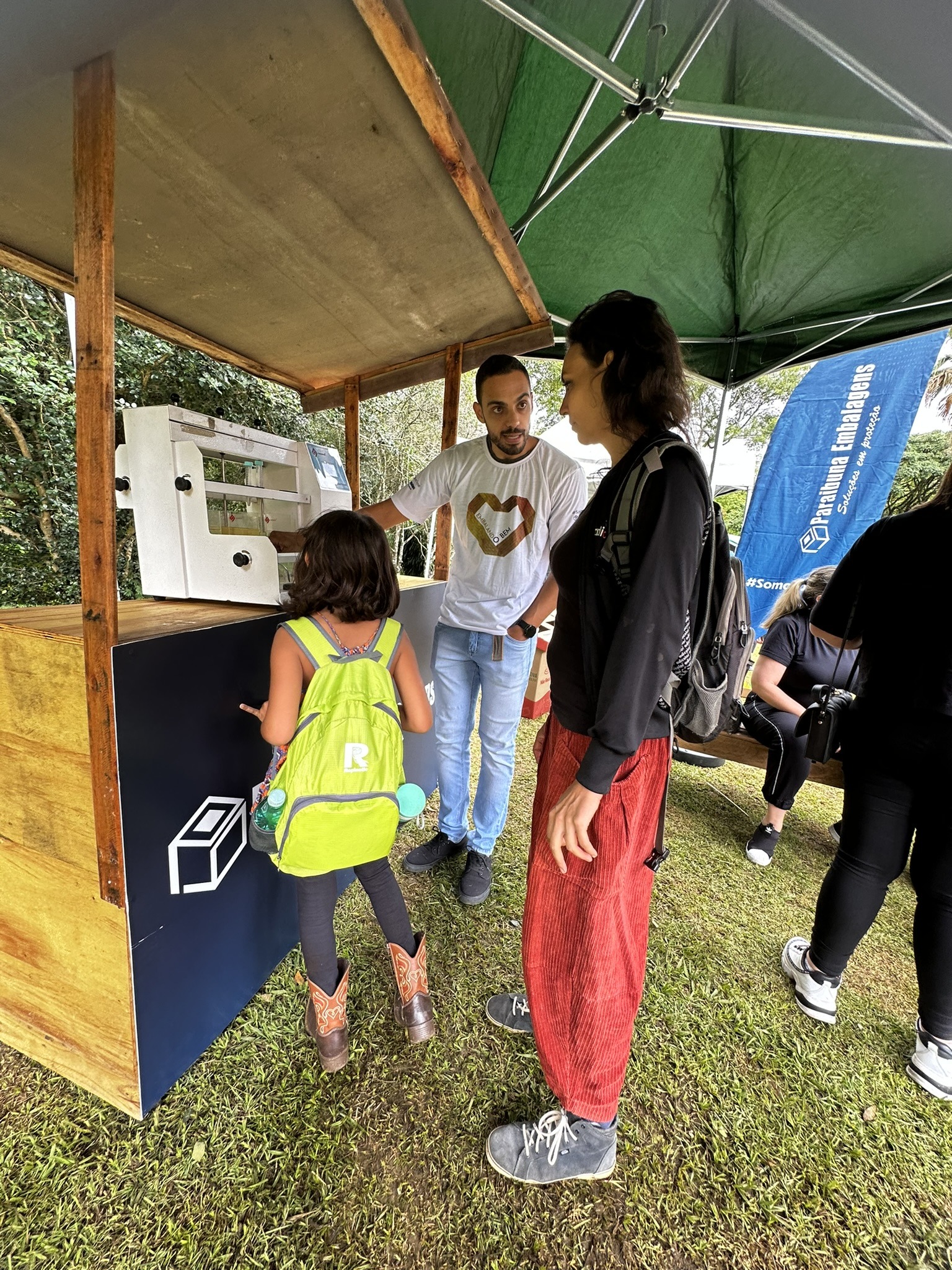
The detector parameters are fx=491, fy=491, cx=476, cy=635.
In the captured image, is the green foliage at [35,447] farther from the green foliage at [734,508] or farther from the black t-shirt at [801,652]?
the green foliage at [734,508]

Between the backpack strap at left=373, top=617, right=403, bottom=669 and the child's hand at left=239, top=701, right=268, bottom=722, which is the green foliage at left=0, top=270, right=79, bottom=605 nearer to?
the child's hand at left=239, top=701, right=268, bottom=722

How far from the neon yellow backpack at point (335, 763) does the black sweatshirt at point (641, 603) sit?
0.56m

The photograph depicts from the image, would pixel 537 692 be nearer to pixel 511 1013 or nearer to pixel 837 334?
pixel 511 1013

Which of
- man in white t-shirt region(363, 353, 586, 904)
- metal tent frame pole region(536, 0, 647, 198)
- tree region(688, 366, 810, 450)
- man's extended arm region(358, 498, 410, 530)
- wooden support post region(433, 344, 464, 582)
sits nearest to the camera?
metal tent frame pole region(536, 0, 647, 198)

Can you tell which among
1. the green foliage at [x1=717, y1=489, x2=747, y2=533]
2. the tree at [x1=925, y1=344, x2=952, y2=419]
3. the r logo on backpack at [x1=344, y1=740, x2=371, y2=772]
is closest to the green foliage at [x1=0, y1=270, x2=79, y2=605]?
the r logo on backpack at [x1=344, y1=740, x2=371, y2=772]

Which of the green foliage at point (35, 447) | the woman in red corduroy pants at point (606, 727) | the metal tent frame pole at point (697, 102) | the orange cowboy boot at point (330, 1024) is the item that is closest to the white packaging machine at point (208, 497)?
the woman in red corduroy pants at point (606, 727)

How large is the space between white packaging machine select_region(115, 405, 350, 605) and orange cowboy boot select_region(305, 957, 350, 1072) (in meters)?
1.10

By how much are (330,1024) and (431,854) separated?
90cm

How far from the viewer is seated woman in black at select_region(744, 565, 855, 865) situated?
8.03 ft

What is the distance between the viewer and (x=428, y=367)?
2420 mm

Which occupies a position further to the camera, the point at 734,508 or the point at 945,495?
the point at 734,508

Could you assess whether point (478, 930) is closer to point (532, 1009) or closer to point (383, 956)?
point (383, 956)

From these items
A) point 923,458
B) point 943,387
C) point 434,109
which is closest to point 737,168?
point 434,109

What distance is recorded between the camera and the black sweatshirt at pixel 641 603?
2.68 ft
